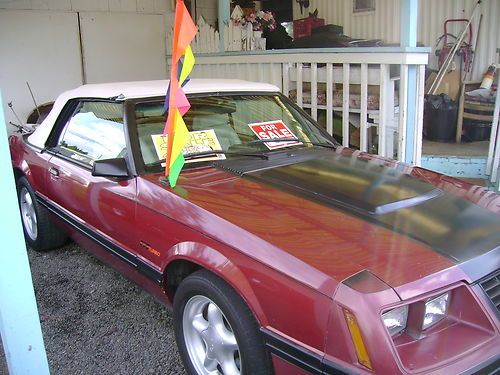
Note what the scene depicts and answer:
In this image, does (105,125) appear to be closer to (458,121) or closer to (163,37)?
(458,121)

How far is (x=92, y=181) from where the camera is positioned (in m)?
3.17

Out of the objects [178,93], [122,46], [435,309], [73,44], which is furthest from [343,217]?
[122,46]

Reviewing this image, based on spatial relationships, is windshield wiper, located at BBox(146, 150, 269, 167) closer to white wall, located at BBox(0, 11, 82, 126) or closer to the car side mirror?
the car side mirror

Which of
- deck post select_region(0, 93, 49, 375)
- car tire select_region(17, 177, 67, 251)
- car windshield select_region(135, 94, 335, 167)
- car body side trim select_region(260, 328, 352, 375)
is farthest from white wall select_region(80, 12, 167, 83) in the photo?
car body side trim select_region(260, 328, 352, 375)

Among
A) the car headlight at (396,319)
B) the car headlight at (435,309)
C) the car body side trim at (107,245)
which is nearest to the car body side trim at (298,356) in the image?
the car headlight at (396,319)

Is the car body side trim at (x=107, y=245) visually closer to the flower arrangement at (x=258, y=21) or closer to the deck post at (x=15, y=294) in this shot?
the deck post at (x=15, y=294)

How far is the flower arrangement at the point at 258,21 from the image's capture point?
687 cm

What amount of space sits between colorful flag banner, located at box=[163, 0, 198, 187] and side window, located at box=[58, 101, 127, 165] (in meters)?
0.57

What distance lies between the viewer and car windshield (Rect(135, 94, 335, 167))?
3.06m

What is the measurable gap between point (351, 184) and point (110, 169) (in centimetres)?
137

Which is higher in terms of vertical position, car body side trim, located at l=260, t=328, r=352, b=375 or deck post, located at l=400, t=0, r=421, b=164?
deck post, located at l=400, t=0, r=421, b=164

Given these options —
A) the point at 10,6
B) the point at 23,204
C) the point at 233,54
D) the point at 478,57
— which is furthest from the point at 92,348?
the point at 478,57

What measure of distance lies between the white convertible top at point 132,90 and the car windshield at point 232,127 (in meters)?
0.07

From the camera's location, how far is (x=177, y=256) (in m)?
2.44
